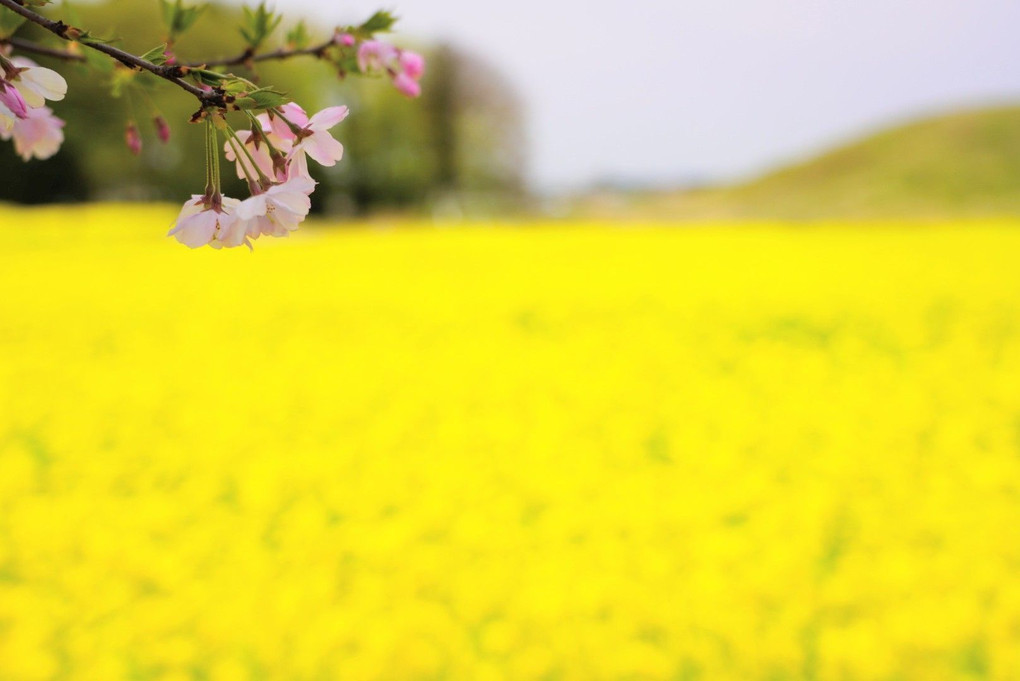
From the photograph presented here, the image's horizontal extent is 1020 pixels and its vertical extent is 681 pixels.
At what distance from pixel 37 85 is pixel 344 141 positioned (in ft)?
103

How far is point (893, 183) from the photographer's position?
119 ft

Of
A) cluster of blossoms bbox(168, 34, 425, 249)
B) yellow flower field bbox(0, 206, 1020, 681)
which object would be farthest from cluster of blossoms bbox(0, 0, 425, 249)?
yellow flower field bbox(0, 206, 1020, 681)

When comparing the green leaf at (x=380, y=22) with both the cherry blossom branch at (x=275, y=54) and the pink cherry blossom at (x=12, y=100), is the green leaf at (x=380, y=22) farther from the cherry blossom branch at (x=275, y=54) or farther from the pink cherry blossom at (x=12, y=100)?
the pink cherry blossom at (x=12, y=100)

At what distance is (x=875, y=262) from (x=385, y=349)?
29.5 ft

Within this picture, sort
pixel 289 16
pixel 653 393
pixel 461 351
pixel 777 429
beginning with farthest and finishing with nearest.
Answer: pixel 289 16 → pixel 461 351 → pixel 653 393 → pixel 777 429

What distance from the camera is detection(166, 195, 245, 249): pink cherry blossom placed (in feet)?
3.16

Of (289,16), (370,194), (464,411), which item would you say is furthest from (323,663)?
(370,194)

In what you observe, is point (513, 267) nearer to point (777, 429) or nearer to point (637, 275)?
point (637, 275)

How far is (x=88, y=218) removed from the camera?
60.8 feet

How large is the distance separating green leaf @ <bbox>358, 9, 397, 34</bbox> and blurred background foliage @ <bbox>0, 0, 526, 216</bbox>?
23384mm

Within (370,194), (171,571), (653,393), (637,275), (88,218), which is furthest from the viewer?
(370,194)

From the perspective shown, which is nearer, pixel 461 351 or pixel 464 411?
pixel 464 411

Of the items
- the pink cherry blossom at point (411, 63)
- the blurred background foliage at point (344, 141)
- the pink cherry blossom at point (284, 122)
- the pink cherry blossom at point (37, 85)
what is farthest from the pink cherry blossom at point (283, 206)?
the blurred background foliage at point (344, 141)

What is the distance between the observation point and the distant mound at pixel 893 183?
33.8 meters
